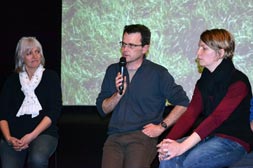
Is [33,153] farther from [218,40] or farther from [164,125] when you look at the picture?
[218,40]

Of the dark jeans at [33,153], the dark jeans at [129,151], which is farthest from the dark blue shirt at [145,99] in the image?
the dark jeans at [33,153]

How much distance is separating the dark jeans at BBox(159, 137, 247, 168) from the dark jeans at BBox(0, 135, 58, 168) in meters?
0.92

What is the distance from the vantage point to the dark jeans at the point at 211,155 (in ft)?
8.39

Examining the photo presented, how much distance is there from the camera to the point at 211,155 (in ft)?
8.38

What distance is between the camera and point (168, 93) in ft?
10.1

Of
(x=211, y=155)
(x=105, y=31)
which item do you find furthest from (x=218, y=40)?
(x=105, y=31)

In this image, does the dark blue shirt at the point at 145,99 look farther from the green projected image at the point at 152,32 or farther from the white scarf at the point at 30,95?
the green projected image at the point at 152,32

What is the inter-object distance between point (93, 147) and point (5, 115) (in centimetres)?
165

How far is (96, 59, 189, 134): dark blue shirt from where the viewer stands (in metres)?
3.07

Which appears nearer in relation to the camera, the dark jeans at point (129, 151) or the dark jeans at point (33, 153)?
the dark jeans at point (129, 151)

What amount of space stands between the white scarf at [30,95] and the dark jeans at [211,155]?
1141 mm

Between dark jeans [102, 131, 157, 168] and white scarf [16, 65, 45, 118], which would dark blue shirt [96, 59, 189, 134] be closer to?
dark jeans [102, 131, 157, 168]

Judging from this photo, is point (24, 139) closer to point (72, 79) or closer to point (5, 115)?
point (5, 115)

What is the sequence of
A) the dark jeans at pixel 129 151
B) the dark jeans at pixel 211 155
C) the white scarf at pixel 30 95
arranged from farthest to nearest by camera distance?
the white scarf at pixel 30 95
the dark jeans at pixel 129 151
the dark jeans at pixel 211 155
